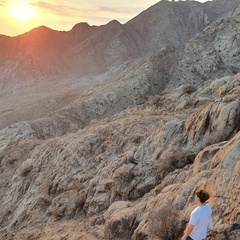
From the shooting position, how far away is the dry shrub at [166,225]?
814cm

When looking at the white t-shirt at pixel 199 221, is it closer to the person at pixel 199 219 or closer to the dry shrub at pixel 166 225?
the person at pixel 199 219

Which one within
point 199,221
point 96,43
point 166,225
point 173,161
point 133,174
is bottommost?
point 133,174

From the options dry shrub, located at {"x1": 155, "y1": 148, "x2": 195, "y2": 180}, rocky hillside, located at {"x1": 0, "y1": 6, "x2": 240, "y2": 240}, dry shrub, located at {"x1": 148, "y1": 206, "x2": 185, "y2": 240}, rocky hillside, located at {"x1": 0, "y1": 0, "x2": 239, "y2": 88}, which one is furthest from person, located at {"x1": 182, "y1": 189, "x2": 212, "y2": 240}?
rocky hillside, located at {"x1": 0, "y1": 0, "x2": 239, "y2": 88}

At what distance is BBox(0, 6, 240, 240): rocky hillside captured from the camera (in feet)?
28.2

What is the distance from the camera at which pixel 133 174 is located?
13.1m

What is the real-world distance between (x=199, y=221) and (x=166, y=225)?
2233 millimetres

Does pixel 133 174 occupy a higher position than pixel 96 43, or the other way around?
pixel 96 43

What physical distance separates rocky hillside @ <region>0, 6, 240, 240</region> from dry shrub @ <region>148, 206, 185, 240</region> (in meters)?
0.02

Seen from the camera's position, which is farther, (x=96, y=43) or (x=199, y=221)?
(x=96, y=43)

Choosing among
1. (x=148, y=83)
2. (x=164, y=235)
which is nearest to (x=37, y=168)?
(x=164, y=235)


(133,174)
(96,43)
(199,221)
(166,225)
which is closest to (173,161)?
(133,174)

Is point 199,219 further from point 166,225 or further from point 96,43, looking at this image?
point 96,43

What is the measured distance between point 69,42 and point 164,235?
232ft

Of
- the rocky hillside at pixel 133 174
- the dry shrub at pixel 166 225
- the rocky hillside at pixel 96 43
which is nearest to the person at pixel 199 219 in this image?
the rocky hillside at pixel 133 174
